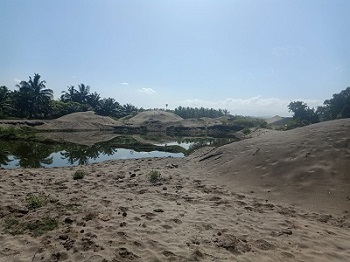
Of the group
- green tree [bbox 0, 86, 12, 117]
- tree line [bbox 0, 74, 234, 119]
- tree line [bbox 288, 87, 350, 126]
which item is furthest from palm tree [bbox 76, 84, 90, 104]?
tree line [bbox 288, 87, 350, 126]

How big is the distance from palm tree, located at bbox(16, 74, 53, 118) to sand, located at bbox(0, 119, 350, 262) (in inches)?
1778

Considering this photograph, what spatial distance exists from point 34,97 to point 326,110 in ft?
197

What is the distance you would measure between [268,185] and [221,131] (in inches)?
1928

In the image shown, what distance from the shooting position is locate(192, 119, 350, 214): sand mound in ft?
25.3

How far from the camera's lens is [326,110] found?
59.9 m

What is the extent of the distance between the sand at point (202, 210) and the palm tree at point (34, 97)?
45174 millimetres

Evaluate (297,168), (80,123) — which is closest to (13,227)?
(297,168)

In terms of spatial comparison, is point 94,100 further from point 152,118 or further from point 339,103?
point 339,103

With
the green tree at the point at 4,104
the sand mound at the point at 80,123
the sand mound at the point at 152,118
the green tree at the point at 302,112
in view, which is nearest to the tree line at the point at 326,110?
the green tree at the point at 302,112

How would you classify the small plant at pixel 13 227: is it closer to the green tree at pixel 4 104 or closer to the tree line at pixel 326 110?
the green tree at pixel 4 104

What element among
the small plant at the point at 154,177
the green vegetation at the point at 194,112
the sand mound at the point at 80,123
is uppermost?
the green vegetation at the point at 194,112

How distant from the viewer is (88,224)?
18.6ft

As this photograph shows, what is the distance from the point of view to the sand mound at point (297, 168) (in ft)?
25.3

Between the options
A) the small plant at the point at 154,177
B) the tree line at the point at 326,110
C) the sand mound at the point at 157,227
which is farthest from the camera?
the tree line at the point at 326,110
